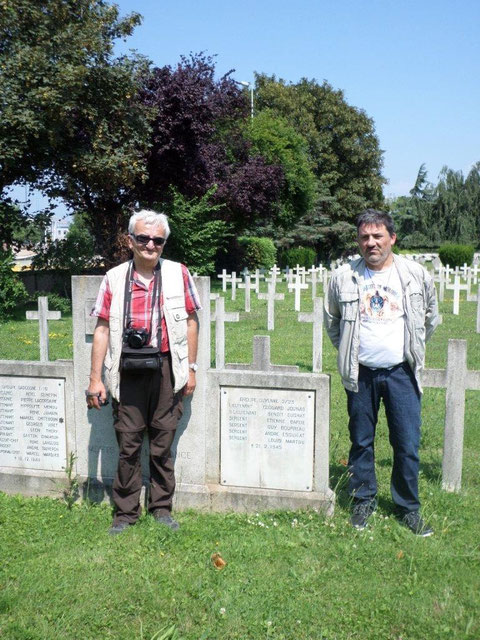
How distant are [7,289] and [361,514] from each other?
1329cm

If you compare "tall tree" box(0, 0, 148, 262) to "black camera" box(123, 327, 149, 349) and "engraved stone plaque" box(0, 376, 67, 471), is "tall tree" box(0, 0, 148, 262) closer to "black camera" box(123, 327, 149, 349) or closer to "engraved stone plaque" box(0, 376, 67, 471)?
"engraved stone plaque" box(0, 376, 67, 471)

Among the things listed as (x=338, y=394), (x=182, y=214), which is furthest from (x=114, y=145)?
(x=338, y=394)

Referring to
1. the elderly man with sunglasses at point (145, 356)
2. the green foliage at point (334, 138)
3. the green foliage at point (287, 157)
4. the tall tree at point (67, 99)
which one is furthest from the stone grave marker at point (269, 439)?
the green foliage at point (334, 138)

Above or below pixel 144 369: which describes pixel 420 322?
above

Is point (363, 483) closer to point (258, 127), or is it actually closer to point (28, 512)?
point (28, 512)

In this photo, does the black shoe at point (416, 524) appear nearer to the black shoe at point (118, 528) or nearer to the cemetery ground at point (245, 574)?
the cemetery ground at point (245, 574)

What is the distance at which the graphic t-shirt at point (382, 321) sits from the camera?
4.11 metres

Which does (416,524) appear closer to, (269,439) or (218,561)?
(269,439)

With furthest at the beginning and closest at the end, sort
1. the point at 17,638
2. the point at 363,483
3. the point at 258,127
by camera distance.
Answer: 1. the point at 258,127
2. the point at 363,483
3. the point at 17,638

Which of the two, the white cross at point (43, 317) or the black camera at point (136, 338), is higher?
the black camera at point (136, 338)

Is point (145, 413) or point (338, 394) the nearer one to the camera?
point (145, 413)

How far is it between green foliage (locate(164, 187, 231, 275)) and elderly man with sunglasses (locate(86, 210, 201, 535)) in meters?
20.8

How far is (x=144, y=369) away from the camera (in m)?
4.11

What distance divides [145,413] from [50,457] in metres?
1.13
